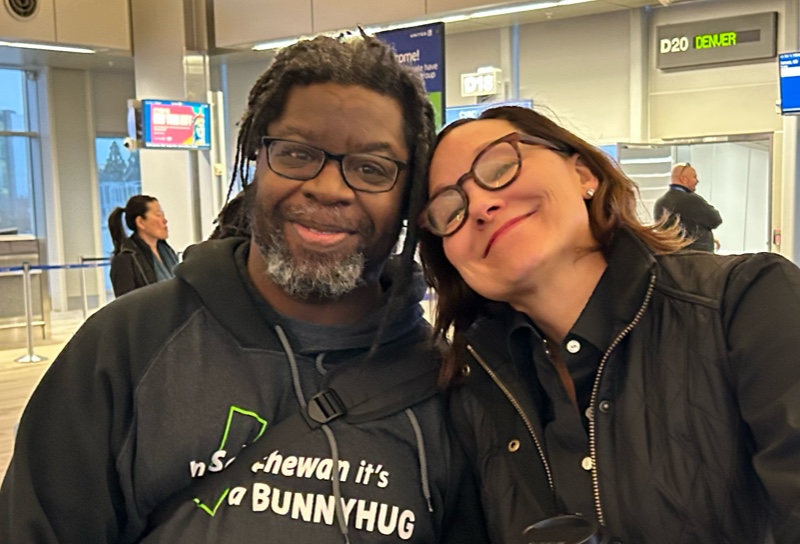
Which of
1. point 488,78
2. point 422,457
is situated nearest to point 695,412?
point 422,457

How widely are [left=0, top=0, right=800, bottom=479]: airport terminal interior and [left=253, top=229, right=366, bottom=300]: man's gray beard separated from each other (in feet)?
14.0

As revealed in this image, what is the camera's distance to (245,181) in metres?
1.89

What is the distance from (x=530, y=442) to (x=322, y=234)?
558mm

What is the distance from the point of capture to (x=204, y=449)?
5.07 feet

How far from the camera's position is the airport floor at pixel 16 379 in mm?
5545

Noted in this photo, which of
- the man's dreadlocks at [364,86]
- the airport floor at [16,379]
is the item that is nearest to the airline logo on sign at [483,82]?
the airport floor at [16,379]

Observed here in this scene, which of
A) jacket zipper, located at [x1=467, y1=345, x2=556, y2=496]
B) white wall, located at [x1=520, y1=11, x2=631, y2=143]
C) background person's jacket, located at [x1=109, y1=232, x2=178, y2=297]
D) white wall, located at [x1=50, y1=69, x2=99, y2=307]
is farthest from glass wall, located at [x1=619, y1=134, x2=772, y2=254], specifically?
white wall, located at [x1=50, y1=69, x2=99, y2=307]

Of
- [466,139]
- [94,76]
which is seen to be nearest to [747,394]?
[466,139]

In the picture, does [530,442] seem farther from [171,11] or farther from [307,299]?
[171,11]

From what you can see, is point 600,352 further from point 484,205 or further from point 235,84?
point 235,84

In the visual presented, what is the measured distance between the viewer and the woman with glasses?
4.14 feet

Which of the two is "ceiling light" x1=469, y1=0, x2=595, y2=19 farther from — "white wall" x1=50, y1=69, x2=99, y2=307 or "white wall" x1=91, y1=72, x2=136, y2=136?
"white wall" x1=50, y1=69, x2=99, y2=307

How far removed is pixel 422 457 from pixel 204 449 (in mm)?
389

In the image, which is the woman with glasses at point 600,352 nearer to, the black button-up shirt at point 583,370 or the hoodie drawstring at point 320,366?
the black button-up shirt at point 583,370
